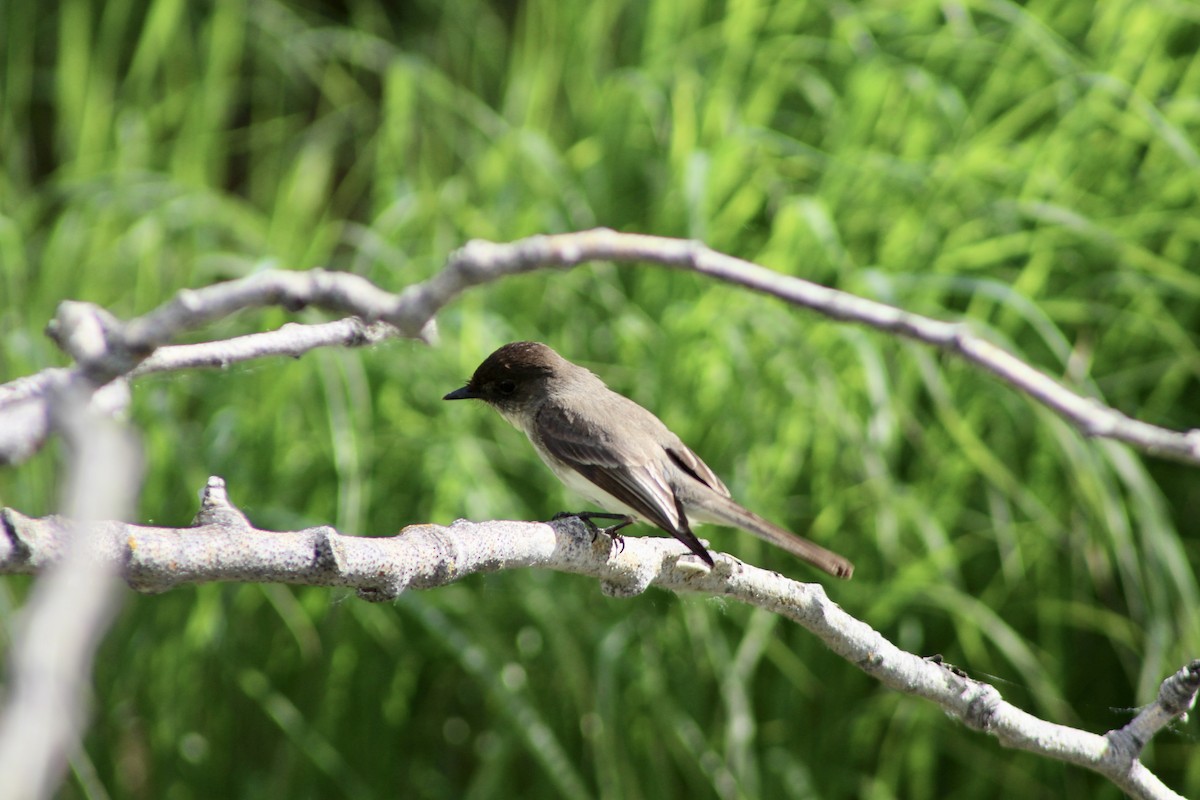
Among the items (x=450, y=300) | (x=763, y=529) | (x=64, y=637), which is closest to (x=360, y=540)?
(x=450, y=300)

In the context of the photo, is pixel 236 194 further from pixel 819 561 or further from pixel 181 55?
pixel 819 561

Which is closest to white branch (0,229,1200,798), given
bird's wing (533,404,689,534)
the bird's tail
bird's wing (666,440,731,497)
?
the bird's tail

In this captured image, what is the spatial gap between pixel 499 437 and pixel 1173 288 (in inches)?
77.3

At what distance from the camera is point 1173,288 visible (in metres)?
3.71

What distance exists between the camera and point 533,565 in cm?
183

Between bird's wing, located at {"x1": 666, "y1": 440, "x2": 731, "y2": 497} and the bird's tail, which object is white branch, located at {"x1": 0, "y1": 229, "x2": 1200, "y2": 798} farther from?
bird's wing, located at {"x1": 666, "y1": 440, "x2": 731, "y2": 497}

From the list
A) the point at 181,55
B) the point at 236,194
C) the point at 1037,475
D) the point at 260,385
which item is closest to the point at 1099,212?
the point at 1037,475

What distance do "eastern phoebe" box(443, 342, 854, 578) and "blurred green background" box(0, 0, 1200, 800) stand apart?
473 millimetres

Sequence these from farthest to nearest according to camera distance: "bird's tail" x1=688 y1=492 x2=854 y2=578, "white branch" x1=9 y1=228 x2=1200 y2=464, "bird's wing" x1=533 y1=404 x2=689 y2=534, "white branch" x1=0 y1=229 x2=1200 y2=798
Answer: "bird's wing" x1=533 y1=404 x2=689 y2=534 < "bird's tail" x1=688 y1=492 x2=854 y2=578 < "white branch" x1=9 y1=228 x2=1200 y2=464 < "white branch" x1=0 y1=229 x2=1200 y2=798

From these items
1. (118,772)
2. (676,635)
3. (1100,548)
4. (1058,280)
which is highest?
(1058,280)

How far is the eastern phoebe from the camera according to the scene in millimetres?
2518

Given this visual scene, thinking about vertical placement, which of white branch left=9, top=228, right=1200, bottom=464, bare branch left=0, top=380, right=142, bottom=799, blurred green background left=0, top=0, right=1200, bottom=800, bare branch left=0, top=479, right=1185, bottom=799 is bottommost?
blurred green background left=0, top=0, right=1200, bottom=800

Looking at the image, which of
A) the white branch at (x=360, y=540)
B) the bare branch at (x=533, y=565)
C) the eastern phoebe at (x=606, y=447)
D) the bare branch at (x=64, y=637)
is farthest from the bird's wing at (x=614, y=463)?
the bare branch at (x=64, y=637)

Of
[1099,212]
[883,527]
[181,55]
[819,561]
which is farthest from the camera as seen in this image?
[181,55]
